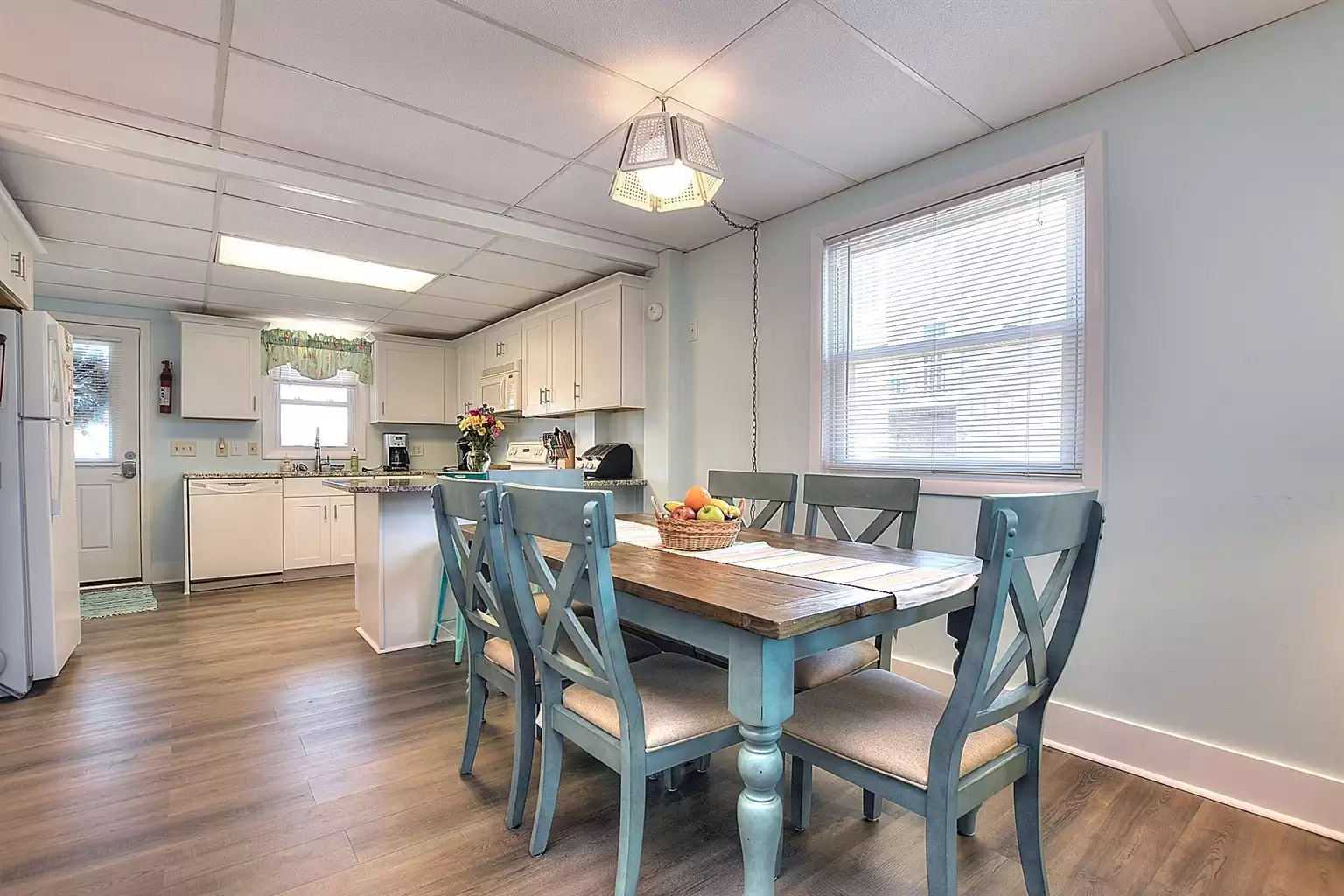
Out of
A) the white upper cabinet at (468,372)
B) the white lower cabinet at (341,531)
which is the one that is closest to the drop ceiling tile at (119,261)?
the white lower cabinet at (341,531)

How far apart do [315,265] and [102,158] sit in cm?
166

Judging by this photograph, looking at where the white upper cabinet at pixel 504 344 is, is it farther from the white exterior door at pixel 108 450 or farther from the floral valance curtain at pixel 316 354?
the white exterior door at pixel 108 450

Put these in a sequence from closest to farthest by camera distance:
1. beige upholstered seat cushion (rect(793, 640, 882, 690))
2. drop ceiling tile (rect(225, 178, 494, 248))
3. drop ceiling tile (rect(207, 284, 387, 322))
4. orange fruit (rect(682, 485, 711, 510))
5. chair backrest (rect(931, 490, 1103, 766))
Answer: chair backrest (rect(931, 490, 1103, 766)), beige upholstered seat cushion (rect(793, 640, 882, 690)), orange fruit (rect(682, 485, 711, 510)), drop ceiling tile (rect(225, 178, 494, 248)), drop ceiling tile (rect(207, 284, 387, 322))

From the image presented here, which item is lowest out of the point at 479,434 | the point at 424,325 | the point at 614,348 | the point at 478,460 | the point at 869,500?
the point at 869,500

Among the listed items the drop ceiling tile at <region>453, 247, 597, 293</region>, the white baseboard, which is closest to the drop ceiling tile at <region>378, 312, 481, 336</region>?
the drop ceiling tile at <region>453, 247, 597, 293</region>

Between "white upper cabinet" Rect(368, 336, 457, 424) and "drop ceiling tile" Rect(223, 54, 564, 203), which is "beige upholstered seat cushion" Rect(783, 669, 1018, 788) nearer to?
"drop ceiling tile" Rect(223, 54, 564, 203)

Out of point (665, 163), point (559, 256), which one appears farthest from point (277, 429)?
point (665, 163)

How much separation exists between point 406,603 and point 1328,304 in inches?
152

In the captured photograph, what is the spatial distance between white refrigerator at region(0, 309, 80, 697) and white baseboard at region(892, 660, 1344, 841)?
4.20 meters

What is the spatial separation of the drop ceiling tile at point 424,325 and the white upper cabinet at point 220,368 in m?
1.02

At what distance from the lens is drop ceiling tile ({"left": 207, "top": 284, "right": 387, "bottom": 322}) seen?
4.67 metres

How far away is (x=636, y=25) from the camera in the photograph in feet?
6.19

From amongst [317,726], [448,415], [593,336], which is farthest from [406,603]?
[448,415]

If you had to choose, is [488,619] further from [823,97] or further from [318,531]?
[318,531]
